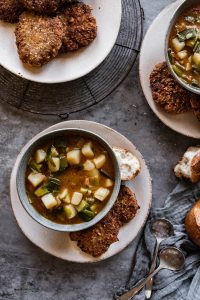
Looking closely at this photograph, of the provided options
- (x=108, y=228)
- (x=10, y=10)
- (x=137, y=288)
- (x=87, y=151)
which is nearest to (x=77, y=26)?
(x=10, y=10)

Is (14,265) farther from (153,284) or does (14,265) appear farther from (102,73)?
(102,73)

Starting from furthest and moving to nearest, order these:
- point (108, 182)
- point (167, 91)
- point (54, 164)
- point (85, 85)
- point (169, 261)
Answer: point (85, 85)
point (169, 261)
point (167, 91)
point (108, 182)
point (54, 164)

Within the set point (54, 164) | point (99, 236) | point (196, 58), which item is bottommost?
point (99, 236)

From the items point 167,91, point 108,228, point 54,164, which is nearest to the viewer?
point 54,164

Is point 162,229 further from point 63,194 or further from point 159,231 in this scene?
point 63,194

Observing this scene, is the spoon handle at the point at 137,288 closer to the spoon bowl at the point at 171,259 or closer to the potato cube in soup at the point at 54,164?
the spoon bowl at the point at 171,259

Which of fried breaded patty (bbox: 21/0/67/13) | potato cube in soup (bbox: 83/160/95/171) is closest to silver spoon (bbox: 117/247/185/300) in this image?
potato cube in soup (bbox: 83/160/95/171)

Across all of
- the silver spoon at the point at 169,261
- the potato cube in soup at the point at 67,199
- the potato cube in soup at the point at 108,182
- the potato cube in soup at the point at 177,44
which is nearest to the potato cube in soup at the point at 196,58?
the potato cube in soup at the point at 177,44
